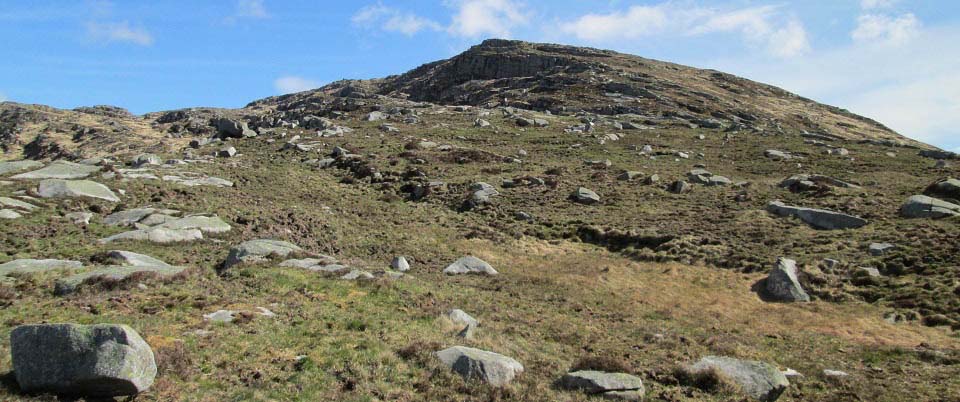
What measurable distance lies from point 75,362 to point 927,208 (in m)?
52.2

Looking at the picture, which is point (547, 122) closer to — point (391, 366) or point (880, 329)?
point (880, 329)

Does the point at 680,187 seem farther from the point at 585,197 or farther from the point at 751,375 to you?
the point at 751,375

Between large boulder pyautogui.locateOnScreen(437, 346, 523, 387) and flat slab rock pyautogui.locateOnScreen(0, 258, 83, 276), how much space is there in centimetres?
1617

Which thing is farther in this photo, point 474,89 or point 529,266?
point 474,89

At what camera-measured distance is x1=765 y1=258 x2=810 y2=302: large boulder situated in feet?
96.5

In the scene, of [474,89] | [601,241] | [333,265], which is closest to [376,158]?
[601,241]

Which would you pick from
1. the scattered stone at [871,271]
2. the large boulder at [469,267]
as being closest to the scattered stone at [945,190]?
the scattered stone at [871,271]

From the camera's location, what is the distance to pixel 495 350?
1636 cm

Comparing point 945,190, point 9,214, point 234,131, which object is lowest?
point 9,214

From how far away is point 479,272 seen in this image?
32000mm

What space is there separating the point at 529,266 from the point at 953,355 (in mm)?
21378

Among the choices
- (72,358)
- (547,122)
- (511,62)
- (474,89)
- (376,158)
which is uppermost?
(511,62)

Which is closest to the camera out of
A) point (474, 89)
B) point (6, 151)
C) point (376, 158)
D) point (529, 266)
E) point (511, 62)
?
point (529, 266)

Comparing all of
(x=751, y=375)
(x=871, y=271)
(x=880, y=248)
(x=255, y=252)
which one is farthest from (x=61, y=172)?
(x=880, y=248)
